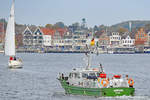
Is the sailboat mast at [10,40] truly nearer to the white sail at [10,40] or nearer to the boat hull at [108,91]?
the white sail at [10,40]

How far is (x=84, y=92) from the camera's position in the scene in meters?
50.5

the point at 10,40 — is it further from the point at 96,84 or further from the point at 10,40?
the point at 96,84

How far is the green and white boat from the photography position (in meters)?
48.2

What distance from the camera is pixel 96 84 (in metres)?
49.2

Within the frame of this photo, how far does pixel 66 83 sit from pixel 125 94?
749 cm

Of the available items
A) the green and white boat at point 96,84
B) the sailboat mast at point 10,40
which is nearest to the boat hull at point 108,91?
the green and white boat at point 96,84

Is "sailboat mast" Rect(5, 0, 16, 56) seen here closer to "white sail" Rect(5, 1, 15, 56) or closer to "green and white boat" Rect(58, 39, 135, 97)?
"white sail" Rect(5, 1, 15, 56)

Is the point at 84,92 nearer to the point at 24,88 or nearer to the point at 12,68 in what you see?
the point at 24,88

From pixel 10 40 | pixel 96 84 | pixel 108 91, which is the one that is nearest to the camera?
pixel 108 91

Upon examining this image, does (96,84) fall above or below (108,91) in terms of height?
above

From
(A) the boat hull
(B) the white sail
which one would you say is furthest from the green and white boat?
(B) the white sail

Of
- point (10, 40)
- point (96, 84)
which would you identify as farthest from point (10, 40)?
point (96, 84)

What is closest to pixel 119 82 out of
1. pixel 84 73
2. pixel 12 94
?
pixel 84 73

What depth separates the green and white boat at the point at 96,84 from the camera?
4825 centimetres
